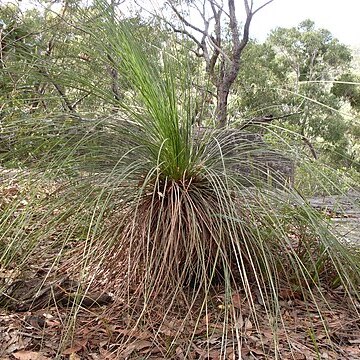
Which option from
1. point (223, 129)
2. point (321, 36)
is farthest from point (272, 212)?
point (321, 36)

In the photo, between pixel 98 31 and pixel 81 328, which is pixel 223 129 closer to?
pixel 98 31

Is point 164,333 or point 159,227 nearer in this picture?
point 164,333

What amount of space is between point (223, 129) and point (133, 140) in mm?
292

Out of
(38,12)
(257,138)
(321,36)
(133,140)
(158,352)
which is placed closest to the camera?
(158,352)

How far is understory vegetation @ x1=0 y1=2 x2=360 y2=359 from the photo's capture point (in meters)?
1.03

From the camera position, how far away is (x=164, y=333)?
1.01 metres

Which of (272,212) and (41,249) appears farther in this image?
(41,249)

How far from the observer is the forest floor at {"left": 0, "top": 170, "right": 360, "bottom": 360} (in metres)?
0.97

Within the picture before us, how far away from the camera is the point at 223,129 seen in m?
1.36

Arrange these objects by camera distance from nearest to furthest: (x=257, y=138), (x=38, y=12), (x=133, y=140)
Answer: (x=133, y=140) → (x=257, y=138) → (x=38, y=12)

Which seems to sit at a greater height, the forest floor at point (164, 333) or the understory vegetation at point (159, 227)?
the understory vegetation at point (159, 227)

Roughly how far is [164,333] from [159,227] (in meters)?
0.27

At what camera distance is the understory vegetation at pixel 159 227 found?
40.6 inches

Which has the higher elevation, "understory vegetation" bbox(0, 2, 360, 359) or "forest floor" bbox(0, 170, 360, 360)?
"understory vegetation" bbox(0, 2, 360, 359)
